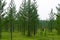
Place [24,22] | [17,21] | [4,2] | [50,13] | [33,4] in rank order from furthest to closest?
1. [50,13]
2. [17,21]
3. [24,22]
4. [33,4]
5. [4,2]

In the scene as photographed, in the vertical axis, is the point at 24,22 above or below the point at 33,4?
below

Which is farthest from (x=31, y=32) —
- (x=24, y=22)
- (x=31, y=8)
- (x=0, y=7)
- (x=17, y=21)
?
(x=0, y=7)

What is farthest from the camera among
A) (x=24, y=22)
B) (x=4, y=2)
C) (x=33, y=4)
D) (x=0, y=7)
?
(x=24, y=22)

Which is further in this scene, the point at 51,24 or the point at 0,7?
the point at 51,24

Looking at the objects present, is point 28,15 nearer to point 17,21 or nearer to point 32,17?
point 32,17

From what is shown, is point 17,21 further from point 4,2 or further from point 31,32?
point 4,2

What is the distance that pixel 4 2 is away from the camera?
3191 centimetres

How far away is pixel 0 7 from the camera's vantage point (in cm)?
3459

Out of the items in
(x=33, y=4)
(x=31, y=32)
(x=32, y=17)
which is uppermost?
(x=33, y=4)

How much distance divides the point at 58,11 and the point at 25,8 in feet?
30.9

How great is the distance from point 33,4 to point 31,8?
1.84m

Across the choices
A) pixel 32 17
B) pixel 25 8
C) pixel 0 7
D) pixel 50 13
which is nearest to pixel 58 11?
pixel 32 17

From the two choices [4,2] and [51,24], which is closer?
[4,2]

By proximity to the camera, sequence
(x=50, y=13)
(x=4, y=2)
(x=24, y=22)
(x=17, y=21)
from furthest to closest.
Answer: (x=50, y=13) → (x=17, y=21) → (x=24, y=22) → (x=4, y=2)
